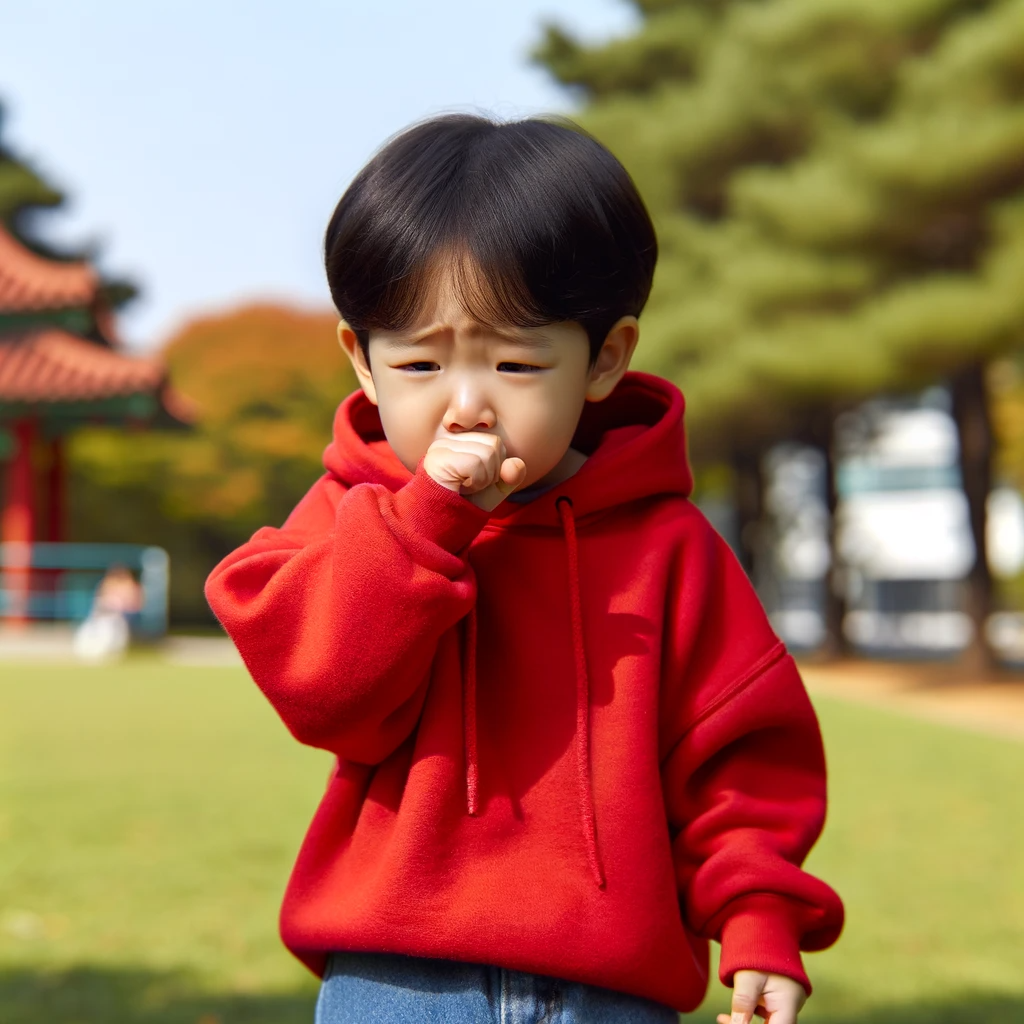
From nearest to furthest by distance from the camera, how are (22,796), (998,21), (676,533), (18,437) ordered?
(676,533) → (22,796) → (998,21) → (18,437)

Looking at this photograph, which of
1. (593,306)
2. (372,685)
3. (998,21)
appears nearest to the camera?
(372,685)

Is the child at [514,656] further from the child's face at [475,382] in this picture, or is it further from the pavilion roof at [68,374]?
the pavilion roof at [68,374]

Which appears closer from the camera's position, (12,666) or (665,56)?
(12,666)

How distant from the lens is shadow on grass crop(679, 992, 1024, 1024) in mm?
3277

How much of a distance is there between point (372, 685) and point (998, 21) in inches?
481

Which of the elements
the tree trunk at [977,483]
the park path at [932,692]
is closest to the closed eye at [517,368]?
the park path at [932,692]

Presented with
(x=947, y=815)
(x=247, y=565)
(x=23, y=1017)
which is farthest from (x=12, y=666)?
(x=247, y=565)

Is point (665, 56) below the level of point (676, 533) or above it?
above

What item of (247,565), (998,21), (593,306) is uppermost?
(998,21)

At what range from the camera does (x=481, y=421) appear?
130 cm

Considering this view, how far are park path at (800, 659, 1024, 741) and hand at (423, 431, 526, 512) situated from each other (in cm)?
989

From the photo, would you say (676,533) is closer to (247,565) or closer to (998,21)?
(247,565)

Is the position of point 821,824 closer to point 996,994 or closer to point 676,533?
point 676,533

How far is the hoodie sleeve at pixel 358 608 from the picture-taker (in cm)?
126
